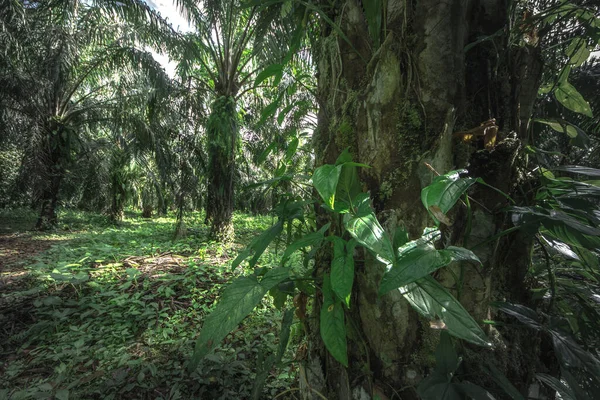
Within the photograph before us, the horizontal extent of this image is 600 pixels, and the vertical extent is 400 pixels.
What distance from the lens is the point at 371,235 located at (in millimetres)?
Result: 480

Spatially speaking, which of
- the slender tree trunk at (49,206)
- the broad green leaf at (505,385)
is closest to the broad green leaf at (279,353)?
the broad green leaf at (505,385)

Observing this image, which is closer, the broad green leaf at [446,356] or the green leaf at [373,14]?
the broad green leaf at [446,356]

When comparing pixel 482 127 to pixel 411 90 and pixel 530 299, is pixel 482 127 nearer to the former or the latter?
pixel 411 90

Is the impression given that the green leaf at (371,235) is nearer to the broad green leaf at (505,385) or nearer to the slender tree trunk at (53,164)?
the broad green leaf at (505,385)

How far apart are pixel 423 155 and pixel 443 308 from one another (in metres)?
0.35

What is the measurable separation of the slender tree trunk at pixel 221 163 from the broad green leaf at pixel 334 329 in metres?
3.94

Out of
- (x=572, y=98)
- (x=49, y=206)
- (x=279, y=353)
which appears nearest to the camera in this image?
(x=279, y=353)

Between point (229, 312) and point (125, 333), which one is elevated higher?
point (229, 312)

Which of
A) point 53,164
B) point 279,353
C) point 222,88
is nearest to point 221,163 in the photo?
point 222,88

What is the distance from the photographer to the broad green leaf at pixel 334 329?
0.56m

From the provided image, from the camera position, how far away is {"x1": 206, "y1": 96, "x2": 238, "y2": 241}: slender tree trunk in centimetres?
424

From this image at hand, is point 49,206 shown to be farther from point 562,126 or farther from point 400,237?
point 562,126

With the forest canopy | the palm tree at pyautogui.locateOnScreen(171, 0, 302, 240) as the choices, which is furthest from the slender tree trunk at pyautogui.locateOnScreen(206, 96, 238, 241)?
the forest canopy

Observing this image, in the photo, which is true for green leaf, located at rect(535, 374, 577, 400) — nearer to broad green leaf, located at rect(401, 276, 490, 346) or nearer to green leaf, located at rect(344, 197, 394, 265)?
broad green leaf, located at rect(401, 276, 490, 346)
